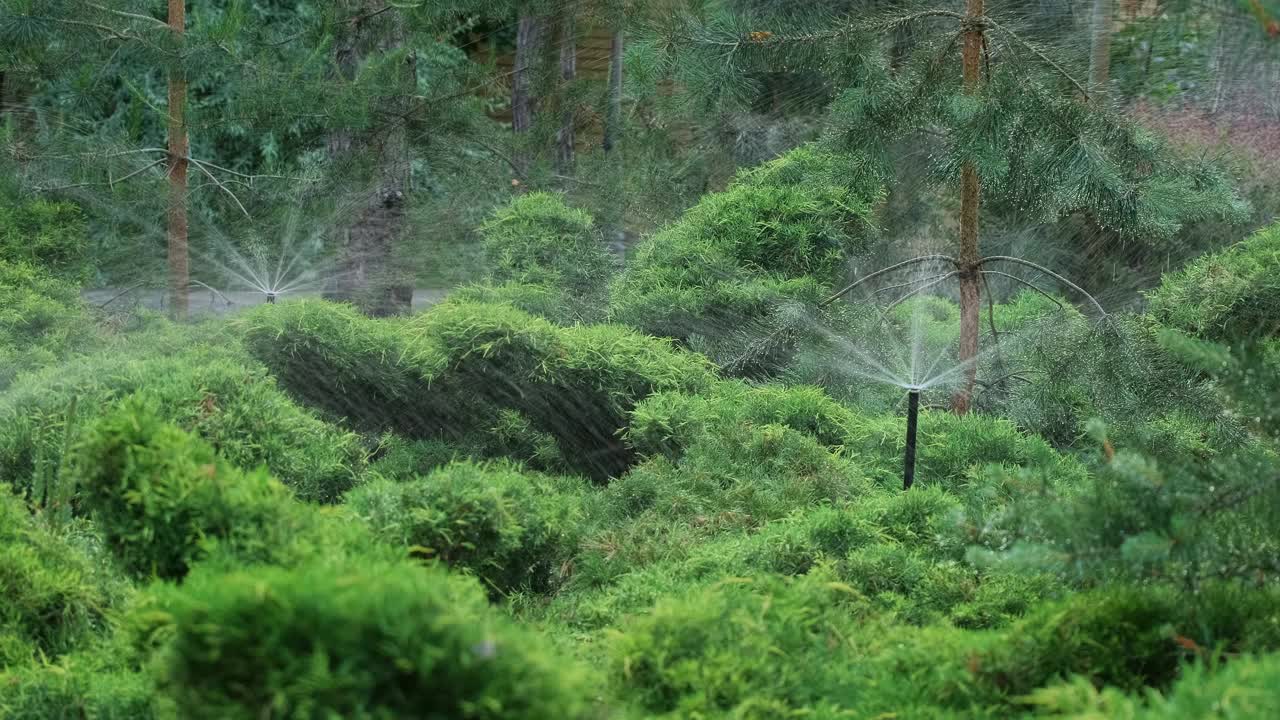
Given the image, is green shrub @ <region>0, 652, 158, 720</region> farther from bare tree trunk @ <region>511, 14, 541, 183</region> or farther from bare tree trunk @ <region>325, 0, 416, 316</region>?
bare tree trunk @ <region>511, 14, 541, 183</region>

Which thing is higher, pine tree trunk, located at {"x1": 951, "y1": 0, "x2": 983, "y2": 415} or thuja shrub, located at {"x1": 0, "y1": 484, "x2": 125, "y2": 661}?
pine tree trunk, located at {"x1": 951, "y1": 0, "x2": 983, "y2": 415}

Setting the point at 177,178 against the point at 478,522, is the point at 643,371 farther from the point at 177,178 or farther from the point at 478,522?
the point at 177,178

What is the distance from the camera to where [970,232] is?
3918 millimetres

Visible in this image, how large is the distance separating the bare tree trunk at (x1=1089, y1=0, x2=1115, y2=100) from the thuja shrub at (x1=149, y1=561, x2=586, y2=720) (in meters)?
3.17

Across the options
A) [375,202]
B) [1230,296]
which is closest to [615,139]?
[375,202]

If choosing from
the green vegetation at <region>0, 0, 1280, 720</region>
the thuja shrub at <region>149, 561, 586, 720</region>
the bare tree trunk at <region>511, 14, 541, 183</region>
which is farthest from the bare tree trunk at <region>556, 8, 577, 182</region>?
the thuja shrub at <region>149, 561, 586, 720</region>

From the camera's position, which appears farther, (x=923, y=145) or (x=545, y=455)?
(x=923, y=145)

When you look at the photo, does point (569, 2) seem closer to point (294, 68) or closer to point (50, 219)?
point (294, 68)

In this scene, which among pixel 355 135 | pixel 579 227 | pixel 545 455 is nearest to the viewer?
pixel 545 455

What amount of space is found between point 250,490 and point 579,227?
4.03 meters

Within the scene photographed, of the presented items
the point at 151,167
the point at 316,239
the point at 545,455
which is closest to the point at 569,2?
the point at 316,239

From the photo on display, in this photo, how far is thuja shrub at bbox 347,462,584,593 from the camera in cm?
246

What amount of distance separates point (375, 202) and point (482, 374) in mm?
3461

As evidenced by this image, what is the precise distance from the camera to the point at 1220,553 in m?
1.80
